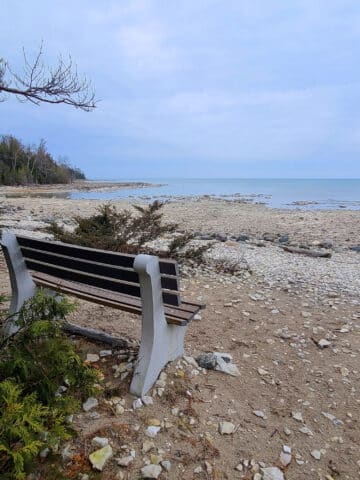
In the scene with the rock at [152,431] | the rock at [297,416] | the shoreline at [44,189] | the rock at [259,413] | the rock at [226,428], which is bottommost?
the rock at [297,416]

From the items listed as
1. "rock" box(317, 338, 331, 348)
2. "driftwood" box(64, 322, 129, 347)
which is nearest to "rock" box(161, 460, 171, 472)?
"driftwood" box(64, 322, 129, 347)

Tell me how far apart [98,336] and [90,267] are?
0.88m

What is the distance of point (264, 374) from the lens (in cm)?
309

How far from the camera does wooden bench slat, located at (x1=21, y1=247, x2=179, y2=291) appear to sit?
8.00 ft

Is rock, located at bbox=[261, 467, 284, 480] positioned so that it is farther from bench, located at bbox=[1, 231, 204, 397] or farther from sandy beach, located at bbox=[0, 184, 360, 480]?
bench, located at bbox=[1, 231, 204, 397]

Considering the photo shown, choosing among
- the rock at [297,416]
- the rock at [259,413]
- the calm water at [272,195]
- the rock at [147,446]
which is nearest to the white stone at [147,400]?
the rock at [147,446]

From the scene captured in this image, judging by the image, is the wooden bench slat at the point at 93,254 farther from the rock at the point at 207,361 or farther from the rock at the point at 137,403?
the rock at the point at 207,361

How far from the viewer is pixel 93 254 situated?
2598 mm

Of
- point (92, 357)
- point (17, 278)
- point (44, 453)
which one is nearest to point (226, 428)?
point (44, 453)

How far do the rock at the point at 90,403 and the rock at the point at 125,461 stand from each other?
46cm

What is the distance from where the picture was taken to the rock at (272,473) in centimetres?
196

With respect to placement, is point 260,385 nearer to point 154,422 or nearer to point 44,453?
point 154,422

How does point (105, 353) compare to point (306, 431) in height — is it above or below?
above

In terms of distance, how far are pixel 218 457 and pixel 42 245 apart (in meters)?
2.17
